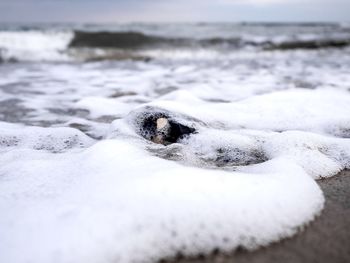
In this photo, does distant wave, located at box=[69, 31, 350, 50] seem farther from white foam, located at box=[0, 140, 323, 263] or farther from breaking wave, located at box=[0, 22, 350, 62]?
white foam, located at box=[0, 140, 323, 263]

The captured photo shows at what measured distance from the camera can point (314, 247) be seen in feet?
3.36

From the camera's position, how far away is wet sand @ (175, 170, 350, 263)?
98cm

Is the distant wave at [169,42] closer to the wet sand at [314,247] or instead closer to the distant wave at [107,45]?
Result: the distant wave at [107,45]

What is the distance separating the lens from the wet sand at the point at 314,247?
0.98 meters

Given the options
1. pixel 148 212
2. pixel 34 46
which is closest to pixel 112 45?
pixel 34 46

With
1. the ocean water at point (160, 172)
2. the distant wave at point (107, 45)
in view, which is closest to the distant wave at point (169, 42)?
the distant wave at point (107, 45)

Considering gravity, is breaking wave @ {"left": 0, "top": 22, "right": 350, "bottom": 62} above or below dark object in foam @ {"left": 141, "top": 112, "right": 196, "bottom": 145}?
below

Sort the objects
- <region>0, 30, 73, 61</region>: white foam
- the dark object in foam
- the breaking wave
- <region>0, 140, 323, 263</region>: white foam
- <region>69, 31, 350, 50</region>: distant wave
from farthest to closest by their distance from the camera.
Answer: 1. <region>69, 31, 350, 50</region>: distant wave
2. the breaking wave
3. <region>0, 30, 73, 61</region>: white foam
4. the dark object in foam
5. <region>0, 140, 323, 263</region>: white foam

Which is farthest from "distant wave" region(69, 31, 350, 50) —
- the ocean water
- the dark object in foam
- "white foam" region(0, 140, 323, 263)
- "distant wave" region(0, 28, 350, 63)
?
"white foam" region(0, 140, 323, 263)

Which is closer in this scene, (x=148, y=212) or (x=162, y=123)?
(x=148, y=212)

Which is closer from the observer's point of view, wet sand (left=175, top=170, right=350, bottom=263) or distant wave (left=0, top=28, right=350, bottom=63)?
wet sand (left=175, top=170, right=350, bottom=263)

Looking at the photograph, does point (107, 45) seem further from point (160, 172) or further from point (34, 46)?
point (160, 172)

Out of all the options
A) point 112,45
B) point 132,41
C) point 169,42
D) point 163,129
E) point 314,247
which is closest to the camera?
point 314,247

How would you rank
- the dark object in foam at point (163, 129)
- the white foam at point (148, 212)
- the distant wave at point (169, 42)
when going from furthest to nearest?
the distant wave at point (169, 42), the dark object in foam at point (163, 129), the white foam at point (148, 212)
